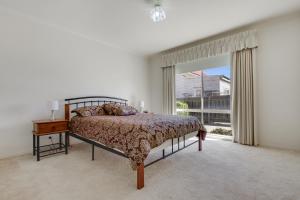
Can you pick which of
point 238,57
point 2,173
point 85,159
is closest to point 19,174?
point 2,173

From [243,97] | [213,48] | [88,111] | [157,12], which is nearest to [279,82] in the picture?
[243,97]

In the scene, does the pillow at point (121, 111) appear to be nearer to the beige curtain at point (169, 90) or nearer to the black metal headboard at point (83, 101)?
the black metal headboard at point (83, 101)

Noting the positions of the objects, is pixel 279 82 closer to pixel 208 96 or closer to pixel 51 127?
pixel 208 96

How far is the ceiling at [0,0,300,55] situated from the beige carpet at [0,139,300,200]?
2738 millimetres

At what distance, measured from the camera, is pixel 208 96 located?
4.85 metres

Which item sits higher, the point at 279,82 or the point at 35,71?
the point at 35,71

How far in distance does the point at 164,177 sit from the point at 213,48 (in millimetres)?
3547

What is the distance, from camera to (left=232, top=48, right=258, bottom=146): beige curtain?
3709 mm

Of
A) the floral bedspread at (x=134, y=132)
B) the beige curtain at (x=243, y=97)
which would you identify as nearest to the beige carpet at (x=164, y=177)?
the floral bedspread at (x=134, y=132)

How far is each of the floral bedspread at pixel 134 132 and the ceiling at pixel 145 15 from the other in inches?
80.0

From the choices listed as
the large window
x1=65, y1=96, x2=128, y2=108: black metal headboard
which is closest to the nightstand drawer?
x1=65, y1=96, x2=128, y2=108: black metal headboard

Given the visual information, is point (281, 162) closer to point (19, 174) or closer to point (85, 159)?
point (85, 159)

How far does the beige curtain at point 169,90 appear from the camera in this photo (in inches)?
210

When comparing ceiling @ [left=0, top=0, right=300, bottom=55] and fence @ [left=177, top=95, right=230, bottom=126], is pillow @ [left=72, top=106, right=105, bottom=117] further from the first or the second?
fence @ [left=177, top=95, right=230, bottom=126]
